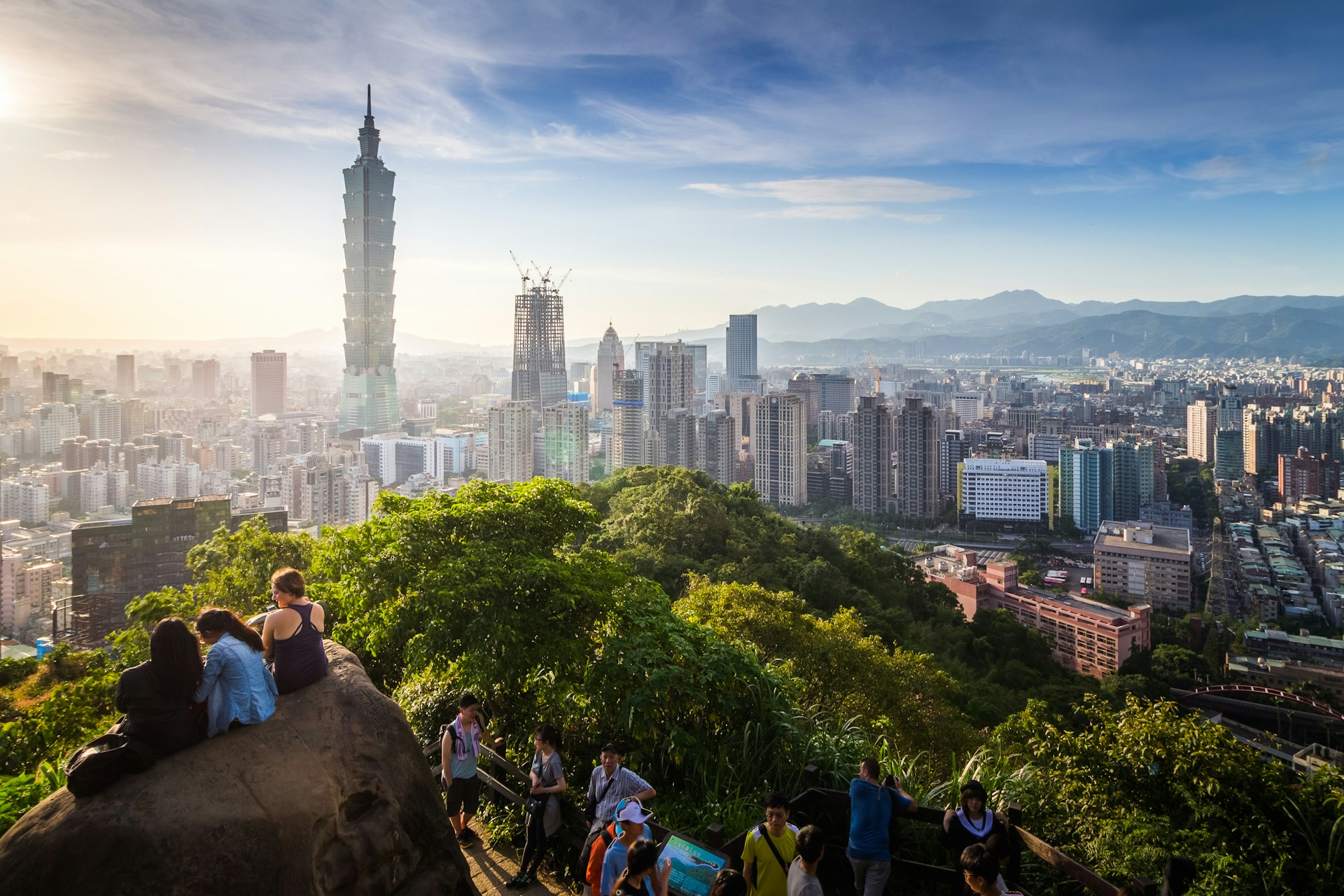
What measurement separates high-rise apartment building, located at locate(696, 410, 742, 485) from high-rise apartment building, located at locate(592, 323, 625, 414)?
37008mm

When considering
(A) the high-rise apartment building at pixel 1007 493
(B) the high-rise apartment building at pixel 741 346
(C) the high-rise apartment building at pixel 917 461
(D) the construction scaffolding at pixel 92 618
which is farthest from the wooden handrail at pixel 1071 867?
(B) the high-rise apartment building at pixel 741 346

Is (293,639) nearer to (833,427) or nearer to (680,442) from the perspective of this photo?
(680,442)

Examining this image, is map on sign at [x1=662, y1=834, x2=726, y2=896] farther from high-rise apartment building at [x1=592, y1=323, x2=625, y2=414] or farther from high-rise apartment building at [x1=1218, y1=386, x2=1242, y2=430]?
high-rise apartment building at [x1=592, y1=323, x2=625, y2=414]

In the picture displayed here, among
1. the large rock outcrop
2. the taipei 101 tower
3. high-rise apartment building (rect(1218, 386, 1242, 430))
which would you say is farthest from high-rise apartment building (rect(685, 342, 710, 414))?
the large rock outcrop

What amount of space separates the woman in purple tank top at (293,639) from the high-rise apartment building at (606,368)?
9008 cm

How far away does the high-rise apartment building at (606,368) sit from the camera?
3725 inches

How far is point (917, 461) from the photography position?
5269cm

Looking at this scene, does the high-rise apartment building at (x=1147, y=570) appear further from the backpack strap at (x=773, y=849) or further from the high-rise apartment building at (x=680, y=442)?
the backpack strap at (x=773, y=849)

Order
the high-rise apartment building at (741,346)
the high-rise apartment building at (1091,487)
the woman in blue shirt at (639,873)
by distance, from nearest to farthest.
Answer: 1. the woman in blue shirt at (639,873)
2. the high-rise apartment building at (1091,487)
3. the high-rise apartment building at (741,346)

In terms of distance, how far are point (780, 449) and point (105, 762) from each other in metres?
53.4

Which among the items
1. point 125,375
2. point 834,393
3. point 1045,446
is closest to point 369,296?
point 125,375

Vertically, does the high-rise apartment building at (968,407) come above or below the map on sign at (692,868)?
above

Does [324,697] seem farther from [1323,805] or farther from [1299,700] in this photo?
[1299,700]

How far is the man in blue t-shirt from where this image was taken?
3.50m
